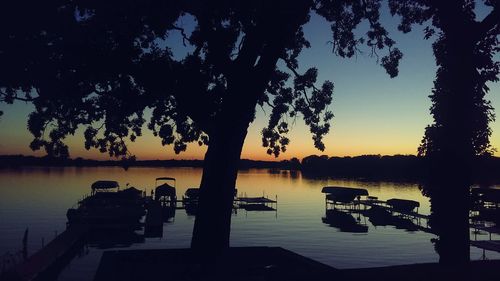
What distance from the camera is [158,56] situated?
14742 mm

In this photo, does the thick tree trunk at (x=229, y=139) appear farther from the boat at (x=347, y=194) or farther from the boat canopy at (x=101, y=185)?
the boat canopy at (x=101, y=185)

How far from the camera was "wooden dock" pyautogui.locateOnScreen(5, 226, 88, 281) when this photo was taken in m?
21.9

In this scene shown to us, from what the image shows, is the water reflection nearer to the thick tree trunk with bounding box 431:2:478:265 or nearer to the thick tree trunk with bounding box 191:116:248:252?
the thick tree trunk with bounding box 431:2:478:265

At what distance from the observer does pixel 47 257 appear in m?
27.2

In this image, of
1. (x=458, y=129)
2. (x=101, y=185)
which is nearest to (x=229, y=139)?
(x=458, y=129)

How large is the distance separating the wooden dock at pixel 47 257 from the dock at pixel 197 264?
5.83 metres

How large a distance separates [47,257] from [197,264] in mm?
18307

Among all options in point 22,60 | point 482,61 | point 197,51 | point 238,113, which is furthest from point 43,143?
point 482,61

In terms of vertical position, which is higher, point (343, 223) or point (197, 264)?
point (197, 264)

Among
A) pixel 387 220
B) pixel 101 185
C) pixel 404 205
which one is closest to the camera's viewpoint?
pixel 404 205

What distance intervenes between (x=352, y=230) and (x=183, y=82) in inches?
1845

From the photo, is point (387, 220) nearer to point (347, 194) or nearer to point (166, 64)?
point (347, 194)

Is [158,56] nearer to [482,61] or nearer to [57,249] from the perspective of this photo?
[482,61]

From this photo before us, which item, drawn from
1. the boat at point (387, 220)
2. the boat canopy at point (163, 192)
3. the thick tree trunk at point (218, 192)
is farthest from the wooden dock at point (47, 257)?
the boat at point (387, 220)
